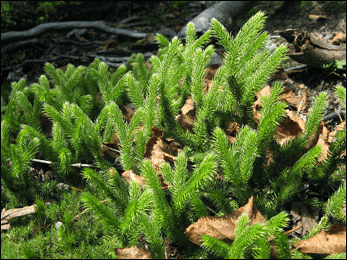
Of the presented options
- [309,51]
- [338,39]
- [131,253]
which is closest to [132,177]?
[131,253]

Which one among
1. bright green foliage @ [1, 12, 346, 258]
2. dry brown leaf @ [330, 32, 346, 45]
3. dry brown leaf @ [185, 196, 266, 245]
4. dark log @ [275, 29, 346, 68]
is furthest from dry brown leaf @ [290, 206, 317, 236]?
dry brown leaf @ [330, 32, 346, 45]

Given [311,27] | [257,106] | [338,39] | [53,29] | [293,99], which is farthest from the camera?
[53,29]

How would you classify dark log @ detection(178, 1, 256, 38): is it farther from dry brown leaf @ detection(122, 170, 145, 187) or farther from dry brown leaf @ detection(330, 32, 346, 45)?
dry brown leaf @ detection(122, 170, 145, 187)

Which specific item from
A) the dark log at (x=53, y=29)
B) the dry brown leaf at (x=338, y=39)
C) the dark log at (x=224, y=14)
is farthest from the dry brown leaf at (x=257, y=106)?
the dark log at (x=53, y=29)

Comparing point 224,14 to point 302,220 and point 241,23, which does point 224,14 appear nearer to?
point 241,23

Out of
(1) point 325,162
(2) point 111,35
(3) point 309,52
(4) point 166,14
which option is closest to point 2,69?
(2) point 111,35

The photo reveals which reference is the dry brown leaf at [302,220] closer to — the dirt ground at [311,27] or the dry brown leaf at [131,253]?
the dry brown leaf at [131,253]

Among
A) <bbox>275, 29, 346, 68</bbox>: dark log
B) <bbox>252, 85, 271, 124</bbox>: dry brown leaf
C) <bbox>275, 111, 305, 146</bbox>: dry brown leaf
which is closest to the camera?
<bbox>275, 111, 305, 146</bbox>: dry brown leaf
